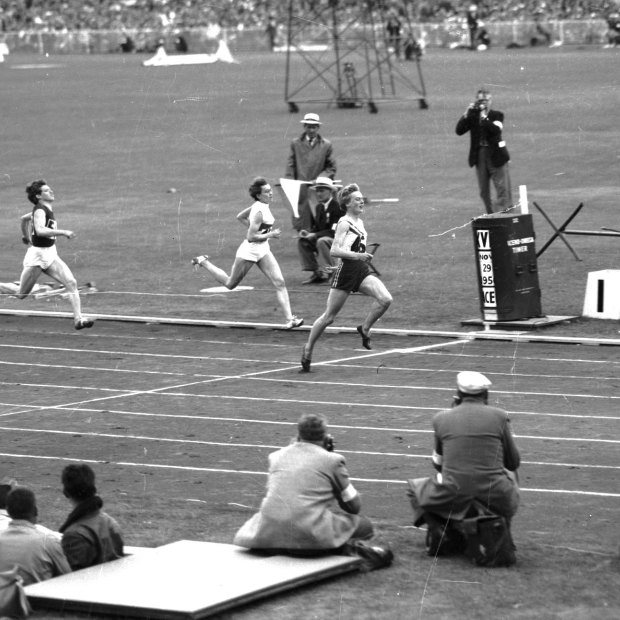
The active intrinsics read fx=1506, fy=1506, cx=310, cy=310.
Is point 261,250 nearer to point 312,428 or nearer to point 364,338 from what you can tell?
point 364,338

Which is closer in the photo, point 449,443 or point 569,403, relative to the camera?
point 449,443

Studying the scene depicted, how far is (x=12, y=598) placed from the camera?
8.41 metres

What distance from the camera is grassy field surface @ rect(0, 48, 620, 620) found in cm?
991

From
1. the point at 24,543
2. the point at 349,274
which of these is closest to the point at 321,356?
the point at 349,274

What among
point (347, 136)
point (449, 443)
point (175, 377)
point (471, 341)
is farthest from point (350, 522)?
point (347, 136)

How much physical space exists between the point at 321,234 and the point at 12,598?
12771mm

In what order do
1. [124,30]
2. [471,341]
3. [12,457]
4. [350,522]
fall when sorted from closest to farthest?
[350,522], [12,457], [471,341], [124,30]

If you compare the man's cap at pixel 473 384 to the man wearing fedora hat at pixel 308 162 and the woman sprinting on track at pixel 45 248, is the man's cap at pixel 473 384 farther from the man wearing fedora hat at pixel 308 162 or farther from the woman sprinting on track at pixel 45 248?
the man wearing fedora hat at pixel 308 162

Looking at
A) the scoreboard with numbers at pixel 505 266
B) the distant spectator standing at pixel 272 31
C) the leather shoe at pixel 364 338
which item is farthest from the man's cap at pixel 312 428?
the distant spectator standing at pixel 272 31

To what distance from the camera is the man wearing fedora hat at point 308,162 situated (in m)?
22.0

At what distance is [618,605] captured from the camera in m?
8.48

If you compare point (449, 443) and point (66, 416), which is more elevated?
point (449, 443)

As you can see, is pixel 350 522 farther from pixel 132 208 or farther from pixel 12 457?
pixel 132 208

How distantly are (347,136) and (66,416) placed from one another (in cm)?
2187
